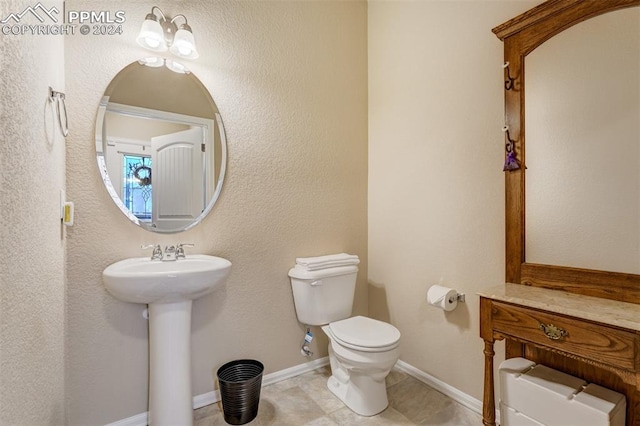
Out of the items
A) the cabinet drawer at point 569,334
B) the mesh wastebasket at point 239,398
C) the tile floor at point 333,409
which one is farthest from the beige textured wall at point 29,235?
the cabinet drawer at point 569,334

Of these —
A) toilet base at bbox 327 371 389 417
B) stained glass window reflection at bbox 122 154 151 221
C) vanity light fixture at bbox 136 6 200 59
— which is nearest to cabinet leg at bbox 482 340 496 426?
toilet base at bbox 327 371 389 417

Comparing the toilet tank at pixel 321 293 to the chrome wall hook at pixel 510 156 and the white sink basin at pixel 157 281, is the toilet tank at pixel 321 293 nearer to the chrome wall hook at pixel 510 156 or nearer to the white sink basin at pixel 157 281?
the white sink basin at pixel 157 281

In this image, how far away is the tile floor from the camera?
5.63 feet

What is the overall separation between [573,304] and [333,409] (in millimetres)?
1315

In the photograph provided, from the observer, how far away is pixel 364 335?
1.77 metres

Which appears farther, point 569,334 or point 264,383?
point 264,383

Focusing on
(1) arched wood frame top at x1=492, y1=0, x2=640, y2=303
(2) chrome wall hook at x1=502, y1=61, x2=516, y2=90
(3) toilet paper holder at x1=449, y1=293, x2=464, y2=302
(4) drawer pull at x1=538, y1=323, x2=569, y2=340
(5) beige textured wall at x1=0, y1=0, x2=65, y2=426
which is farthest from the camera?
(3) toilet paper holder at x1=449, y1=293, x2=464, y2=302

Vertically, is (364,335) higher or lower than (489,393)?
higher

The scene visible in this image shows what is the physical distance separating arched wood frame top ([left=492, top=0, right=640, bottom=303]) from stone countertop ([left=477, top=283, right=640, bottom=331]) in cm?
5

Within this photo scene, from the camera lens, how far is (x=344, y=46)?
7.97 ft

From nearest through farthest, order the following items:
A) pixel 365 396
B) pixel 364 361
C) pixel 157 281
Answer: pixel 157 281 < pixel 364 361 < pixel 365 396

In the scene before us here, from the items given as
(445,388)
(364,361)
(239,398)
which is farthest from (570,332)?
(239,398)

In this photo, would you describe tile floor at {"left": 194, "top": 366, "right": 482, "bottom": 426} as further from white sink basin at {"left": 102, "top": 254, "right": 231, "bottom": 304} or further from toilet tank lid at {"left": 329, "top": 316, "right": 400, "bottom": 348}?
white sink basin at {"left": 102, "top": 254, "right": 231, "bottom": 304}

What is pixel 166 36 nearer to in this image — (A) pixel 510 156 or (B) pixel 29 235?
(B) pixel 29 235
